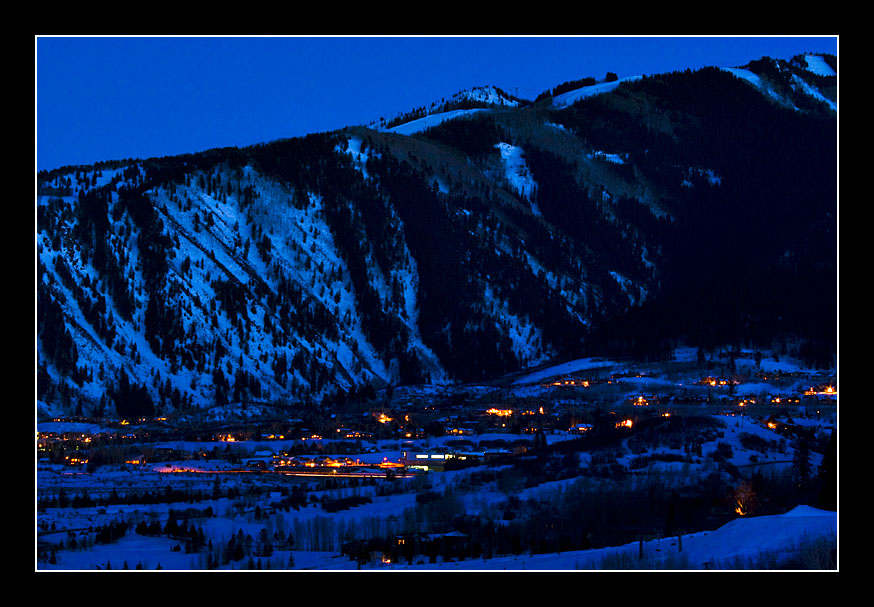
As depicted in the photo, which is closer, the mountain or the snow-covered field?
the snow-covered field

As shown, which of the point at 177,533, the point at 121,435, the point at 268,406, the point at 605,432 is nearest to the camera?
the point at 177,533

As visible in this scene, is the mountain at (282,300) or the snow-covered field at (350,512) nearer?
the snow-covered field at (350,512)

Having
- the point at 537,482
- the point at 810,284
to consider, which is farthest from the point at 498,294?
the point at 537,482

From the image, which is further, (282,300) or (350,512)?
(282,300)

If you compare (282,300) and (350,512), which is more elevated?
(282,300)

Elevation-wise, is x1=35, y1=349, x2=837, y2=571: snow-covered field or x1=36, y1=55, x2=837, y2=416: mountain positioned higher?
x1=36, y1=55, x2=837, y2=416: mountain

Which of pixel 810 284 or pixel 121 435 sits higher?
pixel 810 284

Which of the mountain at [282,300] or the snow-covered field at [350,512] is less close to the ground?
the mountain at [282,300]

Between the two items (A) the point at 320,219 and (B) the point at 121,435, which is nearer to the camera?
(B) the point at 121,435

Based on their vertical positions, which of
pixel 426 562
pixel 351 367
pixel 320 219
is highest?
pixel 320 219
